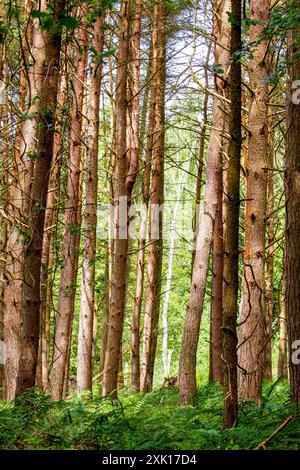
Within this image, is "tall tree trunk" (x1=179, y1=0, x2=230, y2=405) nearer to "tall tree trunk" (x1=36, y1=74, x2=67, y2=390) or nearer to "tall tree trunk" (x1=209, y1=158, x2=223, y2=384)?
"tall tree trunk" (x1=209, y1=158, x2=223, y2=384)

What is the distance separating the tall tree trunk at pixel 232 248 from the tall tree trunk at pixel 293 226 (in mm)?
978

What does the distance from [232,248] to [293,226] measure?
1.21 m

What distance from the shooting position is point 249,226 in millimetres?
8438

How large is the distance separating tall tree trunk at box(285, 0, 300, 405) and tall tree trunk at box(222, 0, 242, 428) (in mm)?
978

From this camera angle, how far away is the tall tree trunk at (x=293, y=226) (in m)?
6.36

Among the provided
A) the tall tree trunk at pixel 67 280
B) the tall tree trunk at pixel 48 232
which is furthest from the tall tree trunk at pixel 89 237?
the tall tree trunk at pixel 48 232

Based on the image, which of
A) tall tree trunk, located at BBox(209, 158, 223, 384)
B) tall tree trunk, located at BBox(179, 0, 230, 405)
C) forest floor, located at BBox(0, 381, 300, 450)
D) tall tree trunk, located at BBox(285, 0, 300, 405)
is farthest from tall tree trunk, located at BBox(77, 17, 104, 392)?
tall tree trunk, located at BBox(285, 0, 300, 405)

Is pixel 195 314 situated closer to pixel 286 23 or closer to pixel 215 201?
pixel 215 201

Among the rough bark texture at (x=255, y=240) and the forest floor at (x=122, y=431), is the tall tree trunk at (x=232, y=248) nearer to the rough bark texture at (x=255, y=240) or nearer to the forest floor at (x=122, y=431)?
the forest floor at (x=122, y=431)

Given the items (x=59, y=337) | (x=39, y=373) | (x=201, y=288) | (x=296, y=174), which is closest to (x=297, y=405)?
(x=296, y=174)

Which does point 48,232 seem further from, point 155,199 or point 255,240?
point 255,240

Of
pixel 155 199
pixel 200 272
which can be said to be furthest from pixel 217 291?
pixel 155 199

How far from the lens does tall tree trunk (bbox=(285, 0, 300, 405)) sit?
250 inches

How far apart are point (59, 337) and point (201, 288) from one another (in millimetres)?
3056
